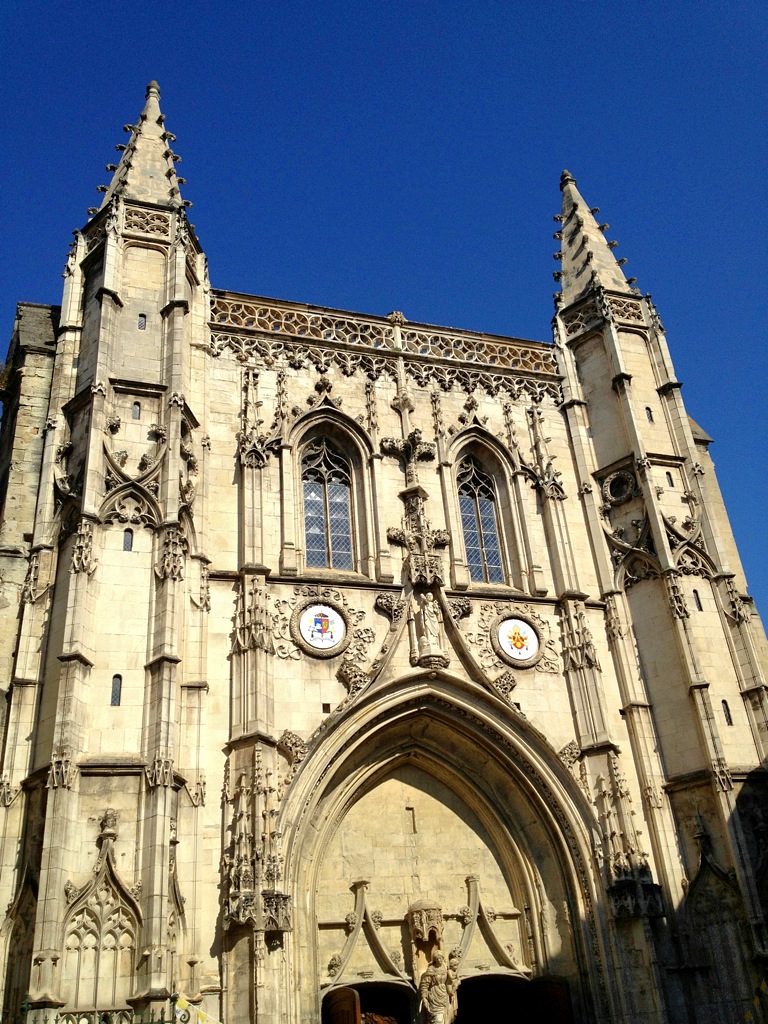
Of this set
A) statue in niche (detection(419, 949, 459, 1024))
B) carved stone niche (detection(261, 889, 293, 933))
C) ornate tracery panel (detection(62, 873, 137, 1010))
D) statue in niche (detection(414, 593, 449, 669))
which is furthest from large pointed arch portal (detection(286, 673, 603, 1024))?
ornate tracery panel (detection(62, 873, 137, 1010))

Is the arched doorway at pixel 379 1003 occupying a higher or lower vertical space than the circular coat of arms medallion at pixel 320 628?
lower

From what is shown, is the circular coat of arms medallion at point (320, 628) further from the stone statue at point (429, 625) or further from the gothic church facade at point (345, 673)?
the stone statue at point (429, 625)

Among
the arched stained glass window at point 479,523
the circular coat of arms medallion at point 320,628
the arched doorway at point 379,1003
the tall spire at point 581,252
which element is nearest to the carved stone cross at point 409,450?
the arched stained glass window at point 479,523

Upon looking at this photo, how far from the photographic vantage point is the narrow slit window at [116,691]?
14773 mm

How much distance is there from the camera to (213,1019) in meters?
13.7

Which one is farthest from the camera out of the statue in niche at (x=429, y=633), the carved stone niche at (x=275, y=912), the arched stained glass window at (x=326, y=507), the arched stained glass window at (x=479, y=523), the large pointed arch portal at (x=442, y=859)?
the arched stained glass window at (x=479, y=523)

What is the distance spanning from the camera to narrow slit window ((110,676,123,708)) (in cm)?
1477

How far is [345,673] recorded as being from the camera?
56.6 ft

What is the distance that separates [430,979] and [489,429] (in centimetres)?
1064

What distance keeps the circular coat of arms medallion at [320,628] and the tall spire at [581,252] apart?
10.3 metres

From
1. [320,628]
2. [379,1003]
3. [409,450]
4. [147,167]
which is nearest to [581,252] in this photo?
[409,450]

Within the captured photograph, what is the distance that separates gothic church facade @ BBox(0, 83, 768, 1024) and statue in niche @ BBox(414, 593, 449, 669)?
6cm

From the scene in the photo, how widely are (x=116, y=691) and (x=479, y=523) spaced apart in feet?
28.2

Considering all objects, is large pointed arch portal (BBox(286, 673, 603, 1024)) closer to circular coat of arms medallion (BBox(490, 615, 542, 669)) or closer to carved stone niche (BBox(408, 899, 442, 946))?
carved stone niche (BBox(408, 899, 442, 946))
